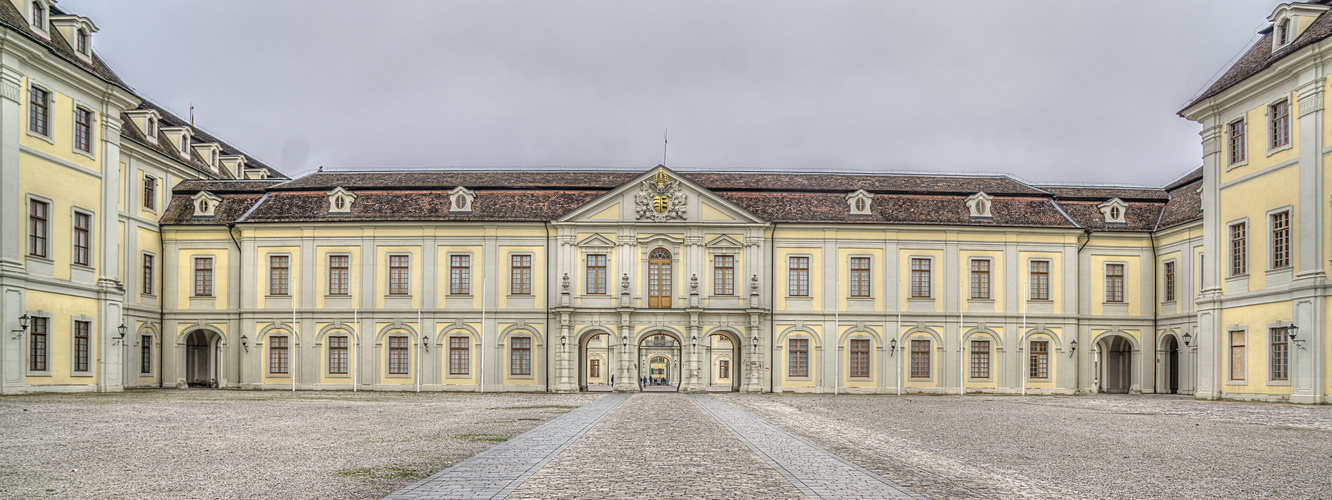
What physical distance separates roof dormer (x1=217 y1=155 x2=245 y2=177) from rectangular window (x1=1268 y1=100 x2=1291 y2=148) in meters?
49.3

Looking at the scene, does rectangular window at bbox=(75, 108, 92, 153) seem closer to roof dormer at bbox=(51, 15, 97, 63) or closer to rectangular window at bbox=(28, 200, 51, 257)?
roof dormer at bbox=(51, 15, 97, 63)

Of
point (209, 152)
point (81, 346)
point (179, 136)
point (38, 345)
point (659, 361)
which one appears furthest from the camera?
point (659, 361)

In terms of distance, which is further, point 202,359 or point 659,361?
point 659,361

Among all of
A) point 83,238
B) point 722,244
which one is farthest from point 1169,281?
point 83,238

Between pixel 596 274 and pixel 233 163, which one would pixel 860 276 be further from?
pixel 233 163

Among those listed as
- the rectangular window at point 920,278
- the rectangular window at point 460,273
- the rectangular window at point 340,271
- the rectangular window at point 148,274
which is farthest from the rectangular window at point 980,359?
the rectangular window at point 148,274

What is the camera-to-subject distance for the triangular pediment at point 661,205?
46.8m

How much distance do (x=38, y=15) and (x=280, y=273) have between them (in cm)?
1492

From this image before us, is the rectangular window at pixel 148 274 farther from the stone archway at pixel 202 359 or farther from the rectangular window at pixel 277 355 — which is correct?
the rectangular window at pixel 277 355

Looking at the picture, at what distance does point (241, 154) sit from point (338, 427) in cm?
4577

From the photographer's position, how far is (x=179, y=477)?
41.5 feet

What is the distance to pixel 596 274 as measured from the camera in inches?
1857

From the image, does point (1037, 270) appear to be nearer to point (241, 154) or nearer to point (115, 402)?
point (115, 402)

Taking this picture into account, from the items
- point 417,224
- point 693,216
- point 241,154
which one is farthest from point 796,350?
point 241,154
